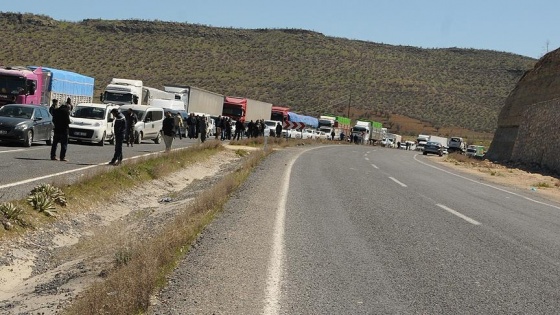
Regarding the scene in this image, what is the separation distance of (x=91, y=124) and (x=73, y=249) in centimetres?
1795

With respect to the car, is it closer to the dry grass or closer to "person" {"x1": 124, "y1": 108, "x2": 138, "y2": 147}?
"person" {"x1": 124, "y1": 108, "x2": 138, "y2": 147}

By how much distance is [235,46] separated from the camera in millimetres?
113000

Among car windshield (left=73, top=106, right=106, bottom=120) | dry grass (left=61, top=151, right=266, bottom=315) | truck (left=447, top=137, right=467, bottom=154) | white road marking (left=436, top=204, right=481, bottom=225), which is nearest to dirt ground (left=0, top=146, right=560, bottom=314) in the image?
dry grass (left=61, top=151, right=266, bottom=315)

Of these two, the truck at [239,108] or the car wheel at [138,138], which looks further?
the truck at [239,108]

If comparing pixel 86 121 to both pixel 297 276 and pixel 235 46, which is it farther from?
pixel 235 46

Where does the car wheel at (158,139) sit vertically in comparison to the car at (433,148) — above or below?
below

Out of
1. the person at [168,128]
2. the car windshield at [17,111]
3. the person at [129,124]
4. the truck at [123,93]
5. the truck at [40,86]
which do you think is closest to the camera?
the car windshield at [17,111]

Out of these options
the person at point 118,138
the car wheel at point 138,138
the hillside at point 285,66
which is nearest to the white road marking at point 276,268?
the person at point 118,138

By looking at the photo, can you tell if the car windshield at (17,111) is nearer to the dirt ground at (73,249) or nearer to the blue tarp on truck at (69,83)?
the dirt ground at (73,249)

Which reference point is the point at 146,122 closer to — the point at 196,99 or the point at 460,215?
the point at 196,99

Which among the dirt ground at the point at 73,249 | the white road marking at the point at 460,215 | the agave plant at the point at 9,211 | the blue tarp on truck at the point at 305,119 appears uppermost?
the blue tarp on truck at the point at 305,119

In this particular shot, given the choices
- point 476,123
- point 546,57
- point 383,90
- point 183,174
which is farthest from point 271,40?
point 183,174

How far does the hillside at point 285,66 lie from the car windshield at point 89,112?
5333 centimetres

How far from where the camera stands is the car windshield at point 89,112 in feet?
95.0
